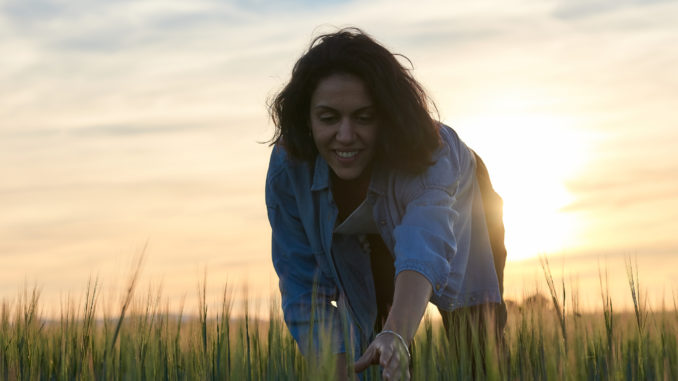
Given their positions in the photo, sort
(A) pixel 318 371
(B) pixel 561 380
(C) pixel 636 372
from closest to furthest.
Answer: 1. (A) pixel 318 371
2. (B) pixel 561 380
3. (C) pixel 636 372

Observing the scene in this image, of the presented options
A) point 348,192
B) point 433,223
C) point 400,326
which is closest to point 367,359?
point 400,326

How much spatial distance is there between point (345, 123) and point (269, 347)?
0.71 meters

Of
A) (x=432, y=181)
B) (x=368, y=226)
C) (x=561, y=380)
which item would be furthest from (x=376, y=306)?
(x=561, y=380)

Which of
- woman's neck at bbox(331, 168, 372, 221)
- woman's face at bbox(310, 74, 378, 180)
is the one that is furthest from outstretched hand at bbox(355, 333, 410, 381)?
woman's neck at bbox(331, 168, 372, 221)

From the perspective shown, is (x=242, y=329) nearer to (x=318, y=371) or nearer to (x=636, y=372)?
(x=318, y=371)

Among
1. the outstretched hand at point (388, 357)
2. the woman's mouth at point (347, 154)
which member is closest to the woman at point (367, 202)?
the woman's mouth at point (347, 154)

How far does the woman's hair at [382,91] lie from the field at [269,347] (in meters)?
0.55

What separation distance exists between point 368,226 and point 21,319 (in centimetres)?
132

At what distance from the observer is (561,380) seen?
211 cm

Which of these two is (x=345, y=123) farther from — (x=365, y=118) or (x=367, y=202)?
(x=367, y=202)

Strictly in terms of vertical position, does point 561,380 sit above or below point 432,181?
below

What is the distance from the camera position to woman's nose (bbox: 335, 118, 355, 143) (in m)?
2.41

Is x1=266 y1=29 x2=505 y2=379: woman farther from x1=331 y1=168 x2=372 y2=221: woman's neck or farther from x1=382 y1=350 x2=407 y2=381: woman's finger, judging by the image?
x1=382 y1=350 x2=407 y2=381: woman's finger

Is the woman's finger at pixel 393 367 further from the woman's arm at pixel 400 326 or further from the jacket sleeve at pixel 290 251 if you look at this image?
the jacket sleeve at pixel 290 251
